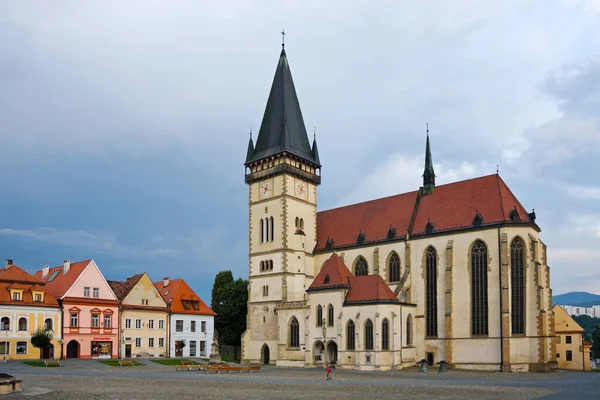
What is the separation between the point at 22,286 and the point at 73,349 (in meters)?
7.42

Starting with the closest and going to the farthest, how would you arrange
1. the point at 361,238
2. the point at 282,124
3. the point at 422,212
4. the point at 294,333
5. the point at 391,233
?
1. the point at 294,333
2. the point at 422,212
3. the point at 391,233
4. the point at 361,238
5. the point at 282,124

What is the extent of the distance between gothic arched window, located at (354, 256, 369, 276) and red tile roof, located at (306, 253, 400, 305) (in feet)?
13.2

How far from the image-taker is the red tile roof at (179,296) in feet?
217

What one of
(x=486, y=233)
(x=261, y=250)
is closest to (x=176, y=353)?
(x=261, y=250)

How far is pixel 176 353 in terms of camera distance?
65125 millimetres

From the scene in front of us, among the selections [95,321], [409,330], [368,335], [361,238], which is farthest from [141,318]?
[409,330]

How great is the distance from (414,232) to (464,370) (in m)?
12.7

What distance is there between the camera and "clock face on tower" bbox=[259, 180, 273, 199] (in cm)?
6356

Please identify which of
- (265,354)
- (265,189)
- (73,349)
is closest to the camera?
(73,349)

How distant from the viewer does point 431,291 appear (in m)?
54.2

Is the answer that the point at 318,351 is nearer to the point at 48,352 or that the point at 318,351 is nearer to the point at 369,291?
the point at 369,291

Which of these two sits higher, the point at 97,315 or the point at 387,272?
the point at 387,272

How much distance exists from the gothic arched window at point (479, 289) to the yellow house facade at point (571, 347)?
14577 millimetres

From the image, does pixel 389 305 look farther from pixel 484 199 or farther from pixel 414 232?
pixel 484 199
